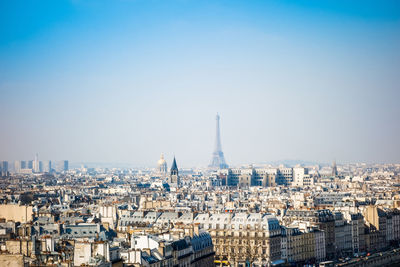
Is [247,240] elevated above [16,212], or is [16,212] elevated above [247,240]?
[16,212]

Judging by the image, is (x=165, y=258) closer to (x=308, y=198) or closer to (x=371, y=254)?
(x=371, y=254)

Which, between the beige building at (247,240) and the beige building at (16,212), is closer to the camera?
the beige building at (247,240)

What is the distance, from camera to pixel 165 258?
51.2 meters

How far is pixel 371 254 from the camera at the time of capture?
77.9m

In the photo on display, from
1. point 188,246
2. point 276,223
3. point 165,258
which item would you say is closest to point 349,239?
point 276,223

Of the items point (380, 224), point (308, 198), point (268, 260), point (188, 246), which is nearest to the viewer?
point (188, 246)

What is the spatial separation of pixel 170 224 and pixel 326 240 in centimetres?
1680

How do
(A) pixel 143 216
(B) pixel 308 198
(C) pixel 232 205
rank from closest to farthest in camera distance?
(A) pixel 143 216, (C) pixel 232 205, (B) pixel 308 198

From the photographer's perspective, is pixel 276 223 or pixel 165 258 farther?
pixel 276 223

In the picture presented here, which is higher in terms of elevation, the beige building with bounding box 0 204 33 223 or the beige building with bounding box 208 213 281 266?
the beige building with bounding box 0 204 33 223

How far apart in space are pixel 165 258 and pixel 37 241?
8.58 meters

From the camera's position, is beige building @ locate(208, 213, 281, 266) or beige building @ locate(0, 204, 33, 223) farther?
beige building @ locate(0, 204, 33, 223)

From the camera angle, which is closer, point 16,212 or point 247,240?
point 247,240

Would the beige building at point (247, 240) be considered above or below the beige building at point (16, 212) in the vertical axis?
below
